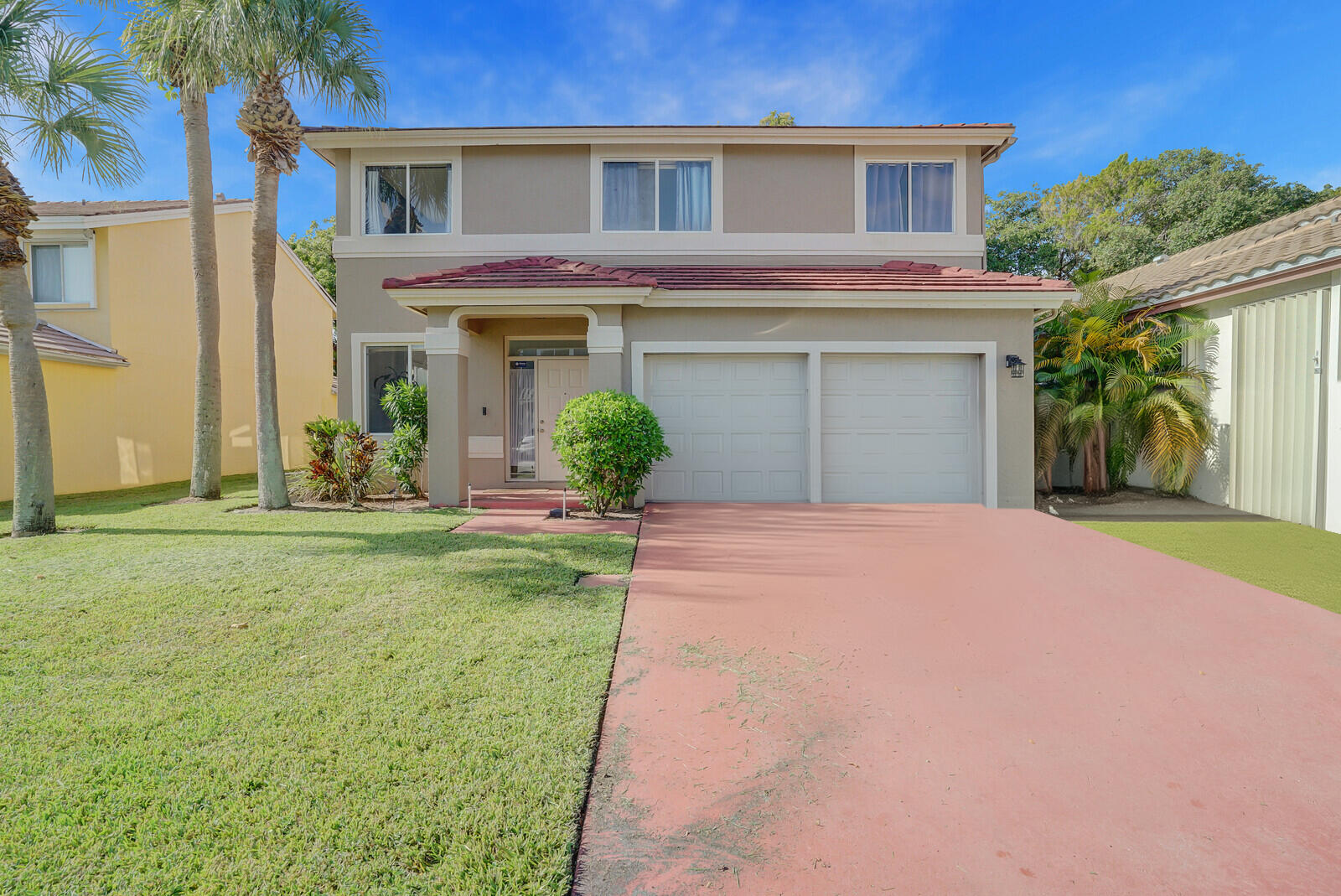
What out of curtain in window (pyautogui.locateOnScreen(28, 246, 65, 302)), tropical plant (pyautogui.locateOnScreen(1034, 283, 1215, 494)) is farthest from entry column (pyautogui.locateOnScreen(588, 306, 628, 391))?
curtain in window (pyautogui.locateOnScreen(28, 246, 65, 302))

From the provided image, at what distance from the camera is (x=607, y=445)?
8.34 metres

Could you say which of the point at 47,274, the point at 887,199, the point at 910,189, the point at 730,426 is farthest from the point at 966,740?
the point at 47,274

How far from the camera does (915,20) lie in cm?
1419

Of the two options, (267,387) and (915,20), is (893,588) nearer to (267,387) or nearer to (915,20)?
(267,387)

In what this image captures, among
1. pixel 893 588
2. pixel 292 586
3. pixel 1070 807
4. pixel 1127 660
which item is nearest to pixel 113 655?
pixel 292 586

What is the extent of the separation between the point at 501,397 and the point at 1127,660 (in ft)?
33.6

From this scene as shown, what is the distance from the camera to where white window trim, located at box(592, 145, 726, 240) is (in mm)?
11445

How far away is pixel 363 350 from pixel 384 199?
114 inches

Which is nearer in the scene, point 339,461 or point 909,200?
point 339,461

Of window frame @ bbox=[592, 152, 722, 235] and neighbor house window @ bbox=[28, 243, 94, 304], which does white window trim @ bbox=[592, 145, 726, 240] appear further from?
neighbor house window @ bbox=[28, 243, 94, 304]

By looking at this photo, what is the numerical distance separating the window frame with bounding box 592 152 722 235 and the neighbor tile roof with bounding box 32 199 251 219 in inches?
424

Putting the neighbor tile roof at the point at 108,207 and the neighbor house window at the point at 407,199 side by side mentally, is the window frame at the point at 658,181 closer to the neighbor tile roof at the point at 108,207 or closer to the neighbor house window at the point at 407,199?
the neighbor house window at the point at 407,199

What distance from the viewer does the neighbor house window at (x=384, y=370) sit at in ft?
37.9

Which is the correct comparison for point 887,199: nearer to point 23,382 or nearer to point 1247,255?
point 1247,255
